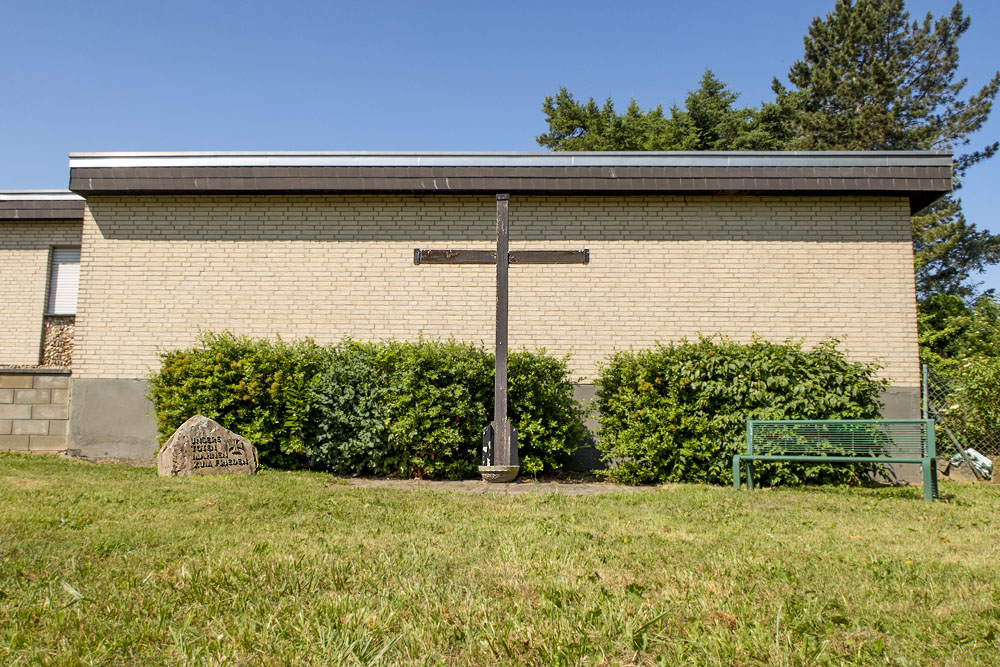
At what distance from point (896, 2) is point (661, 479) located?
2872cm

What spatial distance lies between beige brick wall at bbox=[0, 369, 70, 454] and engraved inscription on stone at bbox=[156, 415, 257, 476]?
3465mm

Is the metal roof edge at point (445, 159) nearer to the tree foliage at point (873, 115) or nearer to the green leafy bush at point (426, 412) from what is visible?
the green leafy bush at point (426, 412)

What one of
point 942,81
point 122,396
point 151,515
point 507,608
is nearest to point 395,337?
point 122,396

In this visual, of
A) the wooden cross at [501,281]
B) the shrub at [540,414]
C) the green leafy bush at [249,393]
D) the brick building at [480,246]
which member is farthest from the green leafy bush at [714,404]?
the green leafy bush at [249,393]

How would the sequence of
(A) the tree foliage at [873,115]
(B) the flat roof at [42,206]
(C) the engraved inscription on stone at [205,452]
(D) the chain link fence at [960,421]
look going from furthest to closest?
(A) the tree foliage at [873,115]
(B) the flat roof at [42,206]
(D) the chain link fence at [960,421]
(C) the engraved inscription on stone at [205,452]

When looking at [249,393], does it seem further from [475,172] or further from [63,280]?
[63,280]

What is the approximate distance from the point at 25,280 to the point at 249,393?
695cm

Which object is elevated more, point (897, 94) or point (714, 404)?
point (897, 94)

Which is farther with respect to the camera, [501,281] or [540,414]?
[540,414]

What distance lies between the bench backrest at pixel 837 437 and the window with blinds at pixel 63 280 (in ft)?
39.8

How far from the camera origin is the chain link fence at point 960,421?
11.8 m

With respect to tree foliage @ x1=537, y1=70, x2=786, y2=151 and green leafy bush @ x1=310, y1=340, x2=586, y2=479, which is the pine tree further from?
green leafy bush @ x1=310, y1=340, x2=586, y2=479

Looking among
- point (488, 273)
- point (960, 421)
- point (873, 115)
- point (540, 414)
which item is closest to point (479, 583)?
point (540, 414)

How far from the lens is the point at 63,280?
46.7 feet
